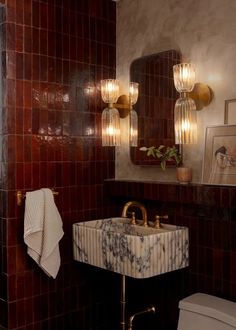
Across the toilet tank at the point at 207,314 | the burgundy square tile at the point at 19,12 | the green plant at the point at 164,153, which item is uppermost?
the burgundy square tile at the point at 19,12

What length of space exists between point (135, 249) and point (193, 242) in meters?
0.41

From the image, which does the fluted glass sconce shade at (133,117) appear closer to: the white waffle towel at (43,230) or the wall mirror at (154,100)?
the wall mirror at (154,100)

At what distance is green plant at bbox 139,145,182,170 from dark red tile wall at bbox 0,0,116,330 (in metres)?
0.40

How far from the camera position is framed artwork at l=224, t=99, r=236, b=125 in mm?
2209

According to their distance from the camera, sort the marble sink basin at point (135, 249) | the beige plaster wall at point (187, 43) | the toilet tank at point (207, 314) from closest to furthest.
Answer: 1. the toilet tank at point (207, 314)
2. the marble sink basin at point (135, 249)
3. the beige plaster wall at point (187, 43)

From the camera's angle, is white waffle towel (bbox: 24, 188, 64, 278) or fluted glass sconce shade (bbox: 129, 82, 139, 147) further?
fluted glass sconce shade (bbox: 129, 82, 139, 147)

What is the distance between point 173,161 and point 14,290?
1.21m

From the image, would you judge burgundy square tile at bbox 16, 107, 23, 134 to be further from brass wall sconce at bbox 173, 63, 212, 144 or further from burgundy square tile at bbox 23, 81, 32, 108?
brass wall sconce at bbox 173, 63, 212, 144

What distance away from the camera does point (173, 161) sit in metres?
2.52

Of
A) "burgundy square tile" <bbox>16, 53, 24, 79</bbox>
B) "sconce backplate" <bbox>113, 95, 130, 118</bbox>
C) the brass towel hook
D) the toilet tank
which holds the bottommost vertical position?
the toilet tank

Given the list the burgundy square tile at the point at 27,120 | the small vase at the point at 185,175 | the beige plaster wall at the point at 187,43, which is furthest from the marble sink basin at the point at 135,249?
the burgundy square tile at the point at 27,120

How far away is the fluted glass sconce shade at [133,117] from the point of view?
8.93 ft

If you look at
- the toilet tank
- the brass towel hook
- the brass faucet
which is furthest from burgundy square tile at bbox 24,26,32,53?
the toilet tank

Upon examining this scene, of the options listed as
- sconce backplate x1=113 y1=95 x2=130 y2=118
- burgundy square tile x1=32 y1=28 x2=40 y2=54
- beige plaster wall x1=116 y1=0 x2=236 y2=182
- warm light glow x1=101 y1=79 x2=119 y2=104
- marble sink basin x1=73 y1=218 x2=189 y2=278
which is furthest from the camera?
sconce backplate x1=113 y1=95 x2=130 y2=118
